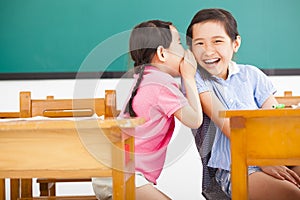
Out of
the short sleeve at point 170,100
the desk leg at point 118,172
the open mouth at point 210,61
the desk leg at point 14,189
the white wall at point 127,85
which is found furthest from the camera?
the white wall at point 127,85

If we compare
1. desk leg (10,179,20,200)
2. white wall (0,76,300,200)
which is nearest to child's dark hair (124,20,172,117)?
desk leg (10,179,20,200)

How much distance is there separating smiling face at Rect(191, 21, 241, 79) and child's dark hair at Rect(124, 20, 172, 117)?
0.13m

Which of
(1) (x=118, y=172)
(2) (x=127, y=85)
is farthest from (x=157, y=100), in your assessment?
(2) (x=127, y=85)

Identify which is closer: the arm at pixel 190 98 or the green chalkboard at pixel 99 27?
the arm at pixel 190 98

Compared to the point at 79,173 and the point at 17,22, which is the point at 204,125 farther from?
the point at 17,22

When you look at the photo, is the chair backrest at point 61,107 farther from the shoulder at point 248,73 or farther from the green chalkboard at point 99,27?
the green chalkboard at point 99,27

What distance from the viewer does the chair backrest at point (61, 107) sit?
2.64m

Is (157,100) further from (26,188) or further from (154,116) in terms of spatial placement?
(26,188)

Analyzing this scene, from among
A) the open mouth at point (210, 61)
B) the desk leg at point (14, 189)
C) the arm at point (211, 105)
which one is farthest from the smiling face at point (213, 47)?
the desk leg at point (14, 189)

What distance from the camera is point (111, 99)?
8.12 feet

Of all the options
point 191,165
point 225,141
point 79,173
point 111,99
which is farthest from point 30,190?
point 191,165

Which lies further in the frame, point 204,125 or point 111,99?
point 111,99

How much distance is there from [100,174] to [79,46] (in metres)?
2.76

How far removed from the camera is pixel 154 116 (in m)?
1.88
